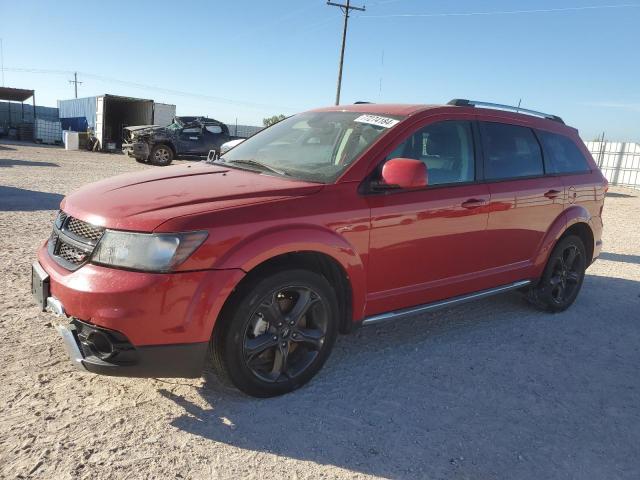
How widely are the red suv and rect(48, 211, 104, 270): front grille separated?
0.01 meters

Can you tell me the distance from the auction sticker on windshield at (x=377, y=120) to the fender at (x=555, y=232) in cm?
197

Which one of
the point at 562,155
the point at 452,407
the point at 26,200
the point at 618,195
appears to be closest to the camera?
the point at 452,407

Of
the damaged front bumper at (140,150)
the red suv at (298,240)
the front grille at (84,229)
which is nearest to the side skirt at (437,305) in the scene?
the red suv at (298,240)

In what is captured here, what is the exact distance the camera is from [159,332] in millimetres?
2582

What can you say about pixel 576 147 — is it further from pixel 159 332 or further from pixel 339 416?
pixel 159 332

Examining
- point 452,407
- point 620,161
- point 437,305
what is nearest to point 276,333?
point 452,407

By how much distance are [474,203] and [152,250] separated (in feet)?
7.85

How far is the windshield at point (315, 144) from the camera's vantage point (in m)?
3.44

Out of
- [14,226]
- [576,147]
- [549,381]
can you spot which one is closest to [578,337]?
[549,381]

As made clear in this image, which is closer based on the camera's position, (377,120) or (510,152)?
(377,120)

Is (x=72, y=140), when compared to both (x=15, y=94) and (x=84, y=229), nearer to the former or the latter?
(x=15, y=94)

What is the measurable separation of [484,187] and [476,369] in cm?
136

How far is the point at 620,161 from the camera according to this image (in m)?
23.5

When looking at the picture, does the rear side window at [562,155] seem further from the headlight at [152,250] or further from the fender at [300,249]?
the headlight at [152,250]
